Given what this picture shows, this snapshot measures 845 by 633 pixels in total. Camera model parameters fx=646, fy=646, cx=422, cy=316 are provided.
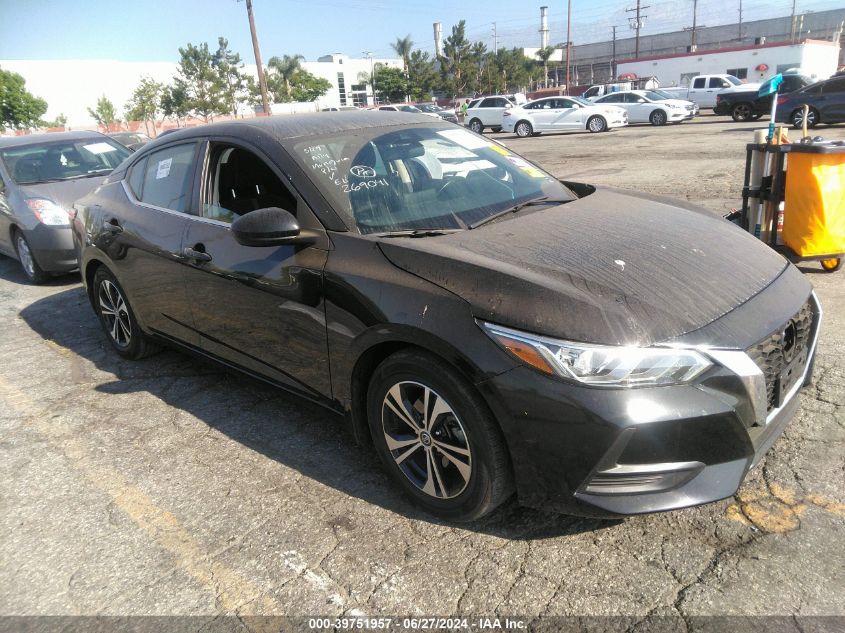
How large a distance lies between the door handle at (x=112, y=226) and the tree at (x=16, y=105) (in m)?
64.3

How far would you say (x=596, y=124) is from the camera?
25078 millimetres

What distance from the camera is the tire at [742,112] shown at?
2422 centimetres

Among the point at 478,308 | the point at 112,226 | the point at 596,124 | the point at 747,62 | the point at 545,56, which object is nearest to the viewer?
the point at 478,308

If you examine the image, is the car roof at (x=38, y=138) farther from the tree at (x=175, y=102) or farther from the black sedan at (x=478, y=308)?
the tree at (x=175, y=102)

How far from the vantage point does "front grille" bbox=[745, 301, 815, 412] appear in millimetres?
2320

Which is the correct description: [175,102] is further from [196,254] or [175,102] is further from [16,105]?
[196,254]

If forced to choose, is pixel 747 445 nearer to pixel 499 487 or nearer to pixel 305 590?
pixel 499 487

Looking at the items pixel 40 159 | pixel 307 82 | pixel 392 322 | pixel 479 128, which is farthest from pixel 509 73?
pixel 392 322

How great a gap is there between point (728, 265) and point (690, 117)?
88.5 feet

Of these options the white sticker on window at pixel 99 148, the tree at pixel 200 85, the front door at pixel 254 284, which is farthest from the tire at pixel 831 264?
the tree at pixel 200 85

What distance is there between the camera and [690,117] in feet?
87.1

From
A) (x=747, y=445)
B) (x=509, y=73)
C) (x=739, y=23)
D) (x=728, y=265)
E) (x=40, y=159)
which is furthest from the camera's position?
(x=739, y=23)

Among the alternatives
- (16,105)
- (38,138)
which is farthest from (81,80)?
(38,138)

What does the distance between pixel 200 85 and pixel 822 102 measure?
2056 inches
